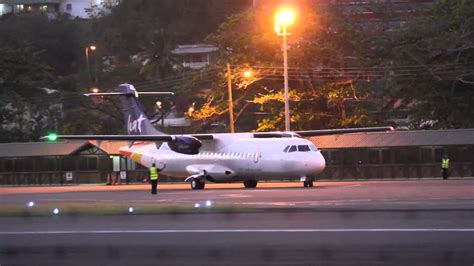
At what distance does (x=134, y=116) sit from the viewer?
47594 millimetres

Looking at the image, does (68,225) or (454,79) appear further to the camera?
(454,79)

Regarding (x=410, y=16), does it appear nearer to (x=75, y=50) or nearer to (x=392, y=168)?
(x=392, y=168)

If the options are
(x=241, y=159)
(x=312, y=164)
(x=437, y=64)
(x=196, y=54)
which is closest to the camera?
(x=312, y=164)

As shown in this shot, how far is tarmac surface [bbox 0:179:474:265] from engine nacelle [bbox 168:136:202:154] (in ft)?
64.7

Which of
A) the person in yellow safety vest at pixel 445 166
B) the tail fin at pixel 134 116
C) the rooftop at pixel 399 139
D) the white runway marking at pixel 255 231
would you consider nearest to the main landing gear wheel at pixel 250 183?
the tail fin at pixel 134 116

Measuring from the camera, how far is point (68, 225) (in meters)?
18.4

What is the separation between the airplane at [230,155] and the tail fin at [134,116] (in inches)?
6.8

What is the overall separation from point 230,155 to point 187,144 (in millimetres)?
2684

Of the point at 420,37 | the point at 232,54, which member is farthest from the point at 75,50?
the point at 420,37

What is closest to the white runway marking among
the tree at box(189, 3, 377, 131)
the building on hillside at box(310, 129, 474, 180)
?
the building on hillside at box(310, 129, 474, 180)

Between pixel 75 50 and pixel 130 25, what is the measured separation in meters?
8.79

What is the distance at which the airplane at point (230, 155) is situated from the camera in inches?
1439

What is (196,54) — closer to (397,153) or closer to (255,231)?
(397,153)

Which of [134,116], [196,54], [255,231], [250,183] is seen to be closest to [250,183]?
[250,183]
